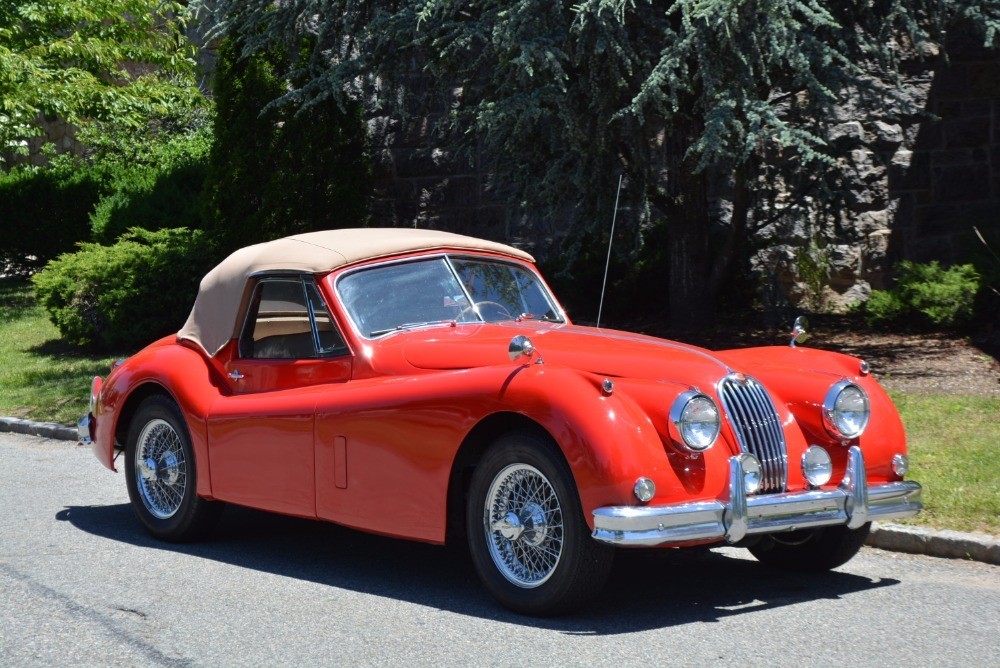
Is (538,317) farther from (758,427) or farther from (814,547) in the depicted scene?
(814,547)

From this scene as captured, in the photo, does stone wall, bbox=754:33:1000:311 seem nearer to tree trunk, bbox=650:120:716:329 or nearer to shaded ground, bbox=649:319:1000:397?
shaded ground, bbox=649:319:1000:397

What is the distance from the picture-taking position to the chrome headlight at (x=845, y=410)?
588 cm

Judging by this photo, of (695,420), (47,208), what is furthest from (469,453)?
(47,208)

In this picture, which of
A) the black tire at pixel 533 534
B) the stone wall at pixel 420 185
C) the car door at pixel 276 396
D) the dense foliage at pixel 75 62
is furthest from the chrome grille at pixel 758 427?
the dense foliage at pixel 75 62

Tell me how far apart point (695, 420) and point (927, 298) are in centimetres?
830

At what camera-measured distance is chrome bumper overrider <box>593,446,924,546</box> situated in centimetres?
506

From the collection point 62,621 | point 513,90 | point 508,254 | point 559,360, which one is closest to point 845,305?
point 513,90

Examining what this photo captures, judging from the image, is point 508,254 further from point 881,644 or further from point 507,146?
point 507,146

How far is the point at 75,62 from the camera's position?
22.9 meters

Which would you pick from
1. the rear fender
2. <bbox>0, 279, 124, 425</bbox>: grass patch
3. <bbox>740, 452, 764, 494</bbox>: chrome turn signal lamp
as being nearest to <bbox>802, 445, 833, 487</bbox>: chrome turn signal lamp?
<bbox>740, 452, 764, 494</bbox>: chrome turn signal lamp

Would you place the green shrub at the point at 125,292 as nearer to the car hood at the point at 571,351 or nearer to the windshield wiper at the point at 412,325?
the windshield wiper at the point at 412,325

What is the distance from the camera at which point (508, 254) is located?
7293mm

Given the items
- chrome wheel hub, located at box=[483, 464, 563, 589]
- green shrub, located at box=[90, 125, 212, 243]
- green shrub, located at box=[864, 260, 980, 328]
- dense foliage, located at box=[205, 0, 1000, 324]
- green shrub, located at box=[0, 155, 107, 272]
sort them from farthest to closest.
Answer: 1. green shrub, located at box=[0, 155, 107, 272]
2. green shrub, located at box=[90, 125, 212, 243]
3. green shrub, located at box=[864, 260, 980, 328]
4. dense foliage, located at box=[205, 0, 1000, 324]
5. chrome wheel hub, located at box=[483, 464, 563, 589]

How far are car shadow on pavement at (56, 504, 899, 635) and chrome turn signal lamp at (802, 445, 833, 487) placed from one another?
594mm
